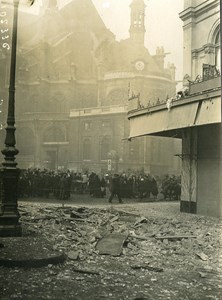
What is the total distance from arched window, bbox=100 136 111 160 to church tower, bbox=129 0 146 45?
666 inches

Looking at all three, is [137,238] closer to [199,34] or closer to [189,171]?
[189,171]

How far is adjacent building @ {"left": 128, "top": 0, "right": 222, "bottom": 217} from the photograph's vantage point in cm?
1384

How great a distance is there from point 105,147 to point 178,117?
33.4m

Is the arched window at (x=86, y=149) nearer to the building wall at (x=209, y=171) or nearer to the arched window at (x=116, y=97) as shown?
the arched window at (x=116, y=97)

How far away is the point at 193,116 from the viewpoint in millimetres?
12570

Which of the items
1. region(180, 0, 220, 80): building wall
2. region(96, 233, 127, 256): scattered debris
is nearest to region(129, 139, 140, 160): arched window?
region(180, 0, 220, 80): building wall

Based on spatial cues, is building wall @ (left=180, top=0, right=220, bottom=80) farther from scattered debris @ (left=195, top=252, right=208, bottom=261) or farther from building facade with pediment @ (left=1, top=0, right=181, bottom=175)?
building facade with pediment @ (left=1, top=0, right=181, bottom=175)

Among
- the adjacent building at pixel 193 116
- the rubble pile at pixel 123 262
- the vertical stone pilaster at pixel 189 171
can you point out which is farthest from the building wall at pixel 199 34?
the rubble pile at pixel 123 262

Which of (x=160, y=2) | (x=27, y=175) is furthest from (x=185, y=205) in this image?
(x=27, y=175)

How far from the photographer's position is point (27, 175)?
24594 millimetres

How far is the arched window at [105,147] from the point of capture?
46269 mm

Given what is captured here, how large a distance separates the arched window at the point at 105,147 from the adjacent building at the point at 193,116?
95.2 ft

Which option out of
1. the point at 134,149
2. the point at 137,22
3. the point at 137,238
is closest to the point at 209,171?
the point at 137,238

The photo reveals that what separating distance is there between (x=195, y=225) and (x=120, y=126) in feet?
110
